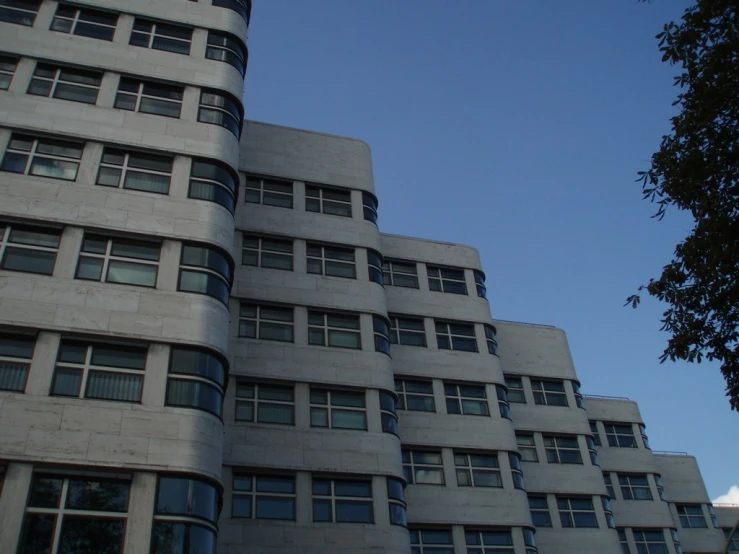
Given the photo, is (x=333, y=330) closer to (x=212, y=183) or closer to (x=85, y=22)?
(x=212, y=183)

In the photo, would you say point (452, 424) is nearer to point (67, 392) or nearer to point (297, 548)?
point (297, 548)

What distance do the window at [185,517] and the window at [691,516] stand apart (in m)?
33.8

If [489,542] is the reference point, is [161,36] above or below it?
above

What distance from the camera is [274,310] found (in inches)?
1085

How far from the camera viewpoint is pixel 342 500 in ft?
79.0

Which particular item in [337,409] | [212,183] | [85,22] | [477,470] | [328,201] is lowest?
[477,470]

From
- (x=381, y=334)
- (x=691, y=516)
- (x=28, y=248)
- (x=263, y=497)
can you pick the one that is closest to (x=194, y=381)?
(x=263, y=497)

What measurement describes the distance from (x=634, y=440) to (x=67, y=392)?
32265 millimetres

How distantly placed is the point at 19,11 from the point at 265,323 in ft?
47.5

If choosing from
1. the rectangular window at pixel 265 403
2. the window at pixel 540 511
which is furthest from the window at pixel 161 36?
the window at pixel 540 511

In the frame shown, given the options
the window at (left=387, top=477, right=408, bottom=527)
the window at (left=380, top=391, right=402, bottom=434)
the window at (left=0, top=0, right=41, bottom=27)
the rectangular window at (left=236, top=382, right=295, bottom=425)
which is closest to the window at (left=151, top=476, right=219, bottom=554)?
the rectangular window at (left=236, top=382, right=295, bottom=425)

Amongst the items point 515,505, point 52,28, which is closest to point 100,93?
point 52,28

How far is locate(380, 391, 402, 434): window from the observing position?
86.4 feet

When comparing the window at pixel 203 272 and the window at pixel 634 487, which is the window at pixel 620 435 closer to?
the window at pixel 634 487
